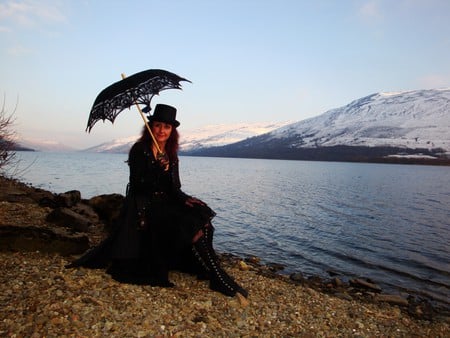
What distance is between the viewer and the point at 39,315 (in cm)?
564

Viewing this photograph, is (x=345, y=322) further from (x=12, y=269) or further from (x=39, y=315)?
(x=12, y=269)

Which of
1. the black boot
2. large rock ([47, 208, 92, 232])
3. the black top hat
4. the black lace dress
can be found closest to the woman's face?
the black top hat

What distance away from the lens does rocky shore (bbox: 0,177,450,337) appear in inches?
227

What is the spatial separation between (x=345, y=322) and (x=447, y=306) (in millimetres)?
6561

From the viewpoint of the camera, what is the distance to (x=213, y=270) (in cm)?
780

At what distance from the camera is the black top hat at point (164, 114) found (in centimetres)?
750

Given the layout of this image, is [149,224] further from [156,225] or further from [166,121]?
[166,121]

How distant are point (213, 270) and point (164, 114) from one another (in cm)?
363

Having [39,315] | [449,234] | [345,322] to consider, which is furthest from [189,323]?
[449,234]

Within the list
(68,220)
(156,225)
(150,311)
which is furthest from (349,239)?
(150,311)

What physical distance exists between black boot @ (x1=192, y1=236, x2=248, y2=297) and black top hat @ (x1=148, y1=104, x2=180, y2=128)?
268 cm

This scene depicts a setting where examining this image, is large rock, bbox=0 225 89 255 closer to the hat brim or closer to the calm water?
the hat brim

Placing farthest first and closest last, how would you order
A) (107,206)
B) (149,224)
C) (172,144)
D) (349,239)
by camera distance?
(349,239) → (107,206) → (172,144) → (149,224)

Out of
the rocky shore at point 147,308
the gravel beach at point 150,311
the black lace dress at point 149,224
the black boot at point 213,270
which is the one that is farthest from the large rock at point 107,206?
the black boot at point 213,270
